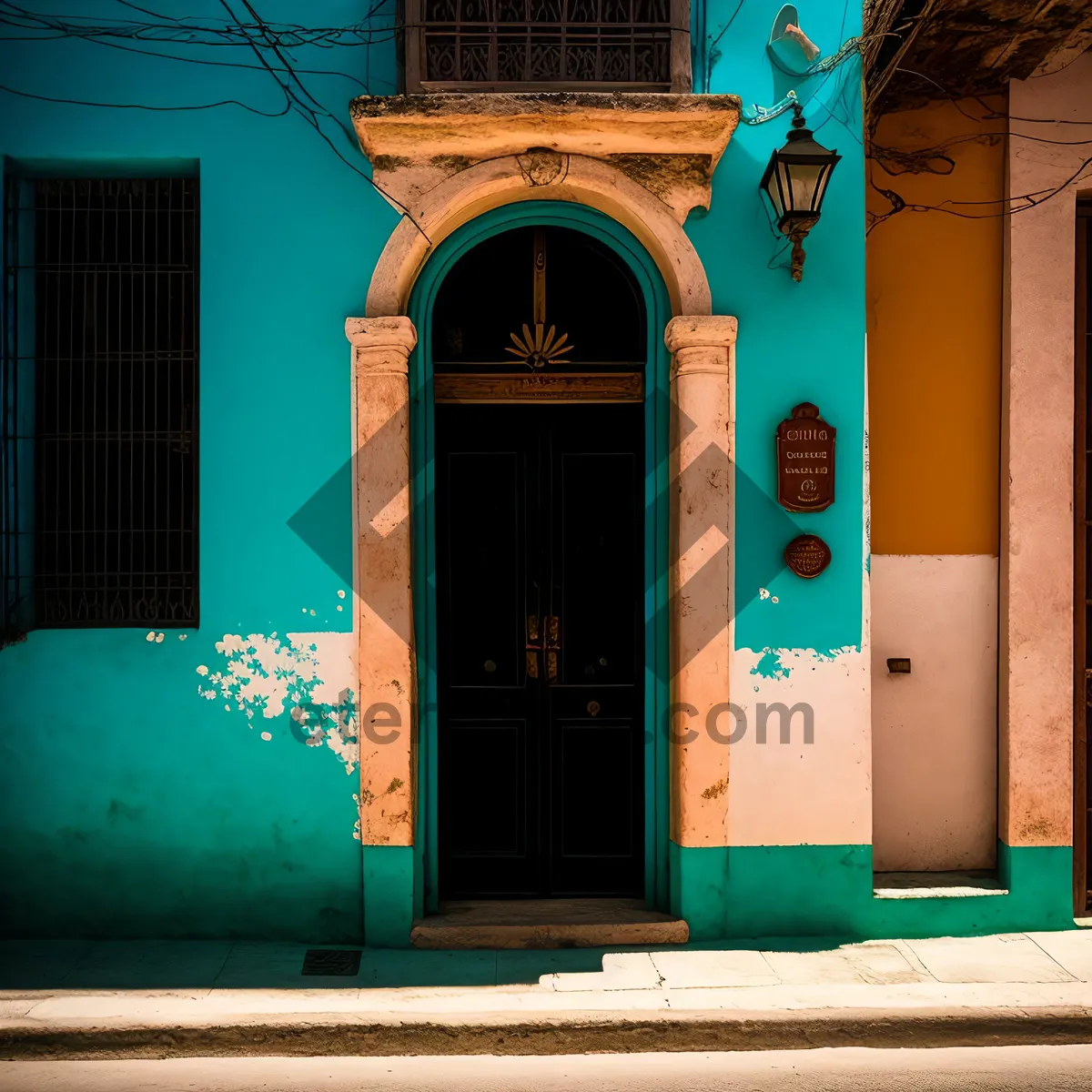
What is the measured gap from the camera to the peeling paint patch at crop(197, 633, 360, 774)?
5137 mm

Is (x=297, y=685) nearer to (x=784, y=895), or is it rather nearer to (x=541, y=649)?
(x=541, y=649)

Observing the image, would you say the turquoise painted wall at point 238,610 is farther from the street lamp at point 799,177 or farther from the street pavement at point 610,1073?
the street pavement at point 610,1073

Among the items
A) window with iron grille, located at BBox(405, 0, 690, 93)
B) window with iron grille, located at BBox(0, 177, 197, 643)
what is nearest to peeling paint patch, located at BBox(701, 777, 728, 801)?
window with iron grille, located at BBox(0, 177, 197, 643)

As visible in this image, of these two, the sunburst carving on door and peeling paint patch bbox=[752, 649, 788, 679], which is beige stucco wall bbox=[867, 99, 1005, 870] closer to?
peeling paint patch bbox=[752, 649, 788, 679]

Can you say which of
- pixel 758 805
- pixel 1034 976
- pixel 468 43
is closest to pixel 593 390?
pixel 468 43

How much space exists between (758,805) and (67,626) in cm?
370

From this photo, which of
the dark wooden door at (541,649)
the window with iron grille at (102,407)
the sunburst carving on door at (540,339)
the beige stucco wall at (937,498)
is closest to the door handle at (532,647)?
the dark wooden door at (541,649)

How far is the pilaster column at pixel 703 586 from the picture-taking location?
202 inches

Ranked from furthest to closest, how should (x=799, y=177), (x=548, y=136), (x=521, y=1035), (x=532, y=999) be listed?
(x=548, y=136), (x=799, y=177), (x=532, y=999), (x=521, y=1035)

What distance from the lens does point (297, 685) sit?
16.9ft

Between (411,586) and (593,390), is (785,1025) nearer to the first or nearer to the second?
(411,586)

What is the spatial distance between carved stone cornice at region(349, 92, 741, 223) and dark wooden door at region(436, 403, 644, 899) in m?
1.20

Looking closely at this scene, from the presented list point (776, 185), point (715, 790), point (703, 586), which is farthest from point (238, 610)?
point (776, 185)

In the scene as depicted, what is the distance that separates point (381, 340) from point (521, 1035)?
10.8ft
